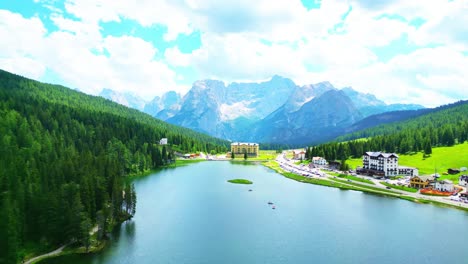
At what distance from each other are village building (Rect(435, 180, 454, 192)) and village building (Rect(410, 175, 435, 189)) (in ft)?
8.74

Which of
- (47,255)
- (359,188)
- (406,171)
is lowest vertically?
(47,255)

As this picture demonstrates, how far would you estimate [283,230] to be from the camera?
80.9 meters

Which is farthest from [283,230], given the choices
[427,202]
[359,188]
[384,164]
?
[384,164]

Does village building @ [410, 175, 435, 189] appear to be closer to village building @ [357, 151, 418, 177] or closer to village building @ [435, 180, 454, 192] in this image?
village building @ [435, 180, 454, 192]

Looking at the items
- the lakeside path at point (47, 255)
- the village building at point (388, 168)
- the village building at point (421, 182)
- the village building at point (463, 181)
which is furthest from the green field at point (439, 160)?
the lakeside path at point (47, 255)

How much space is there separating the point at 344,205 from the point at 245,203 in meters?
27.6

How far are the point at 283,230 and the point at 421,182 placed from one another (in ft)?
231

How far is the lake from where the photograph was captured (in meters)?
65.4

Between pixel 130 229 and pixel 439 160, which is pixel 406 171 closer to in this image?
pixel 439 160

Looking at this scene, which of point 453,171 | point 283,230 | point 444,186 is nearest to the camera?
point 283,230

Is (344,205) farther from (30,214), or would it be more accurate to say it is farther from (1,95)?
(1,95)

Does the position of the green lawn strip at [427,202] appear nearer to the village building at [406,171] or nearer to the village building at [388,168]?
the village building at [388,168]

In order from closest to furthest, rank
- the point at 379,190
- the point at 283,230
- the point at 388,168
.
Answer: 1. the point at 283,230
2. the point at 379,190
3. the point at 388,168

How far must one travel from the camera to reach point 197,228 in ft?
266
